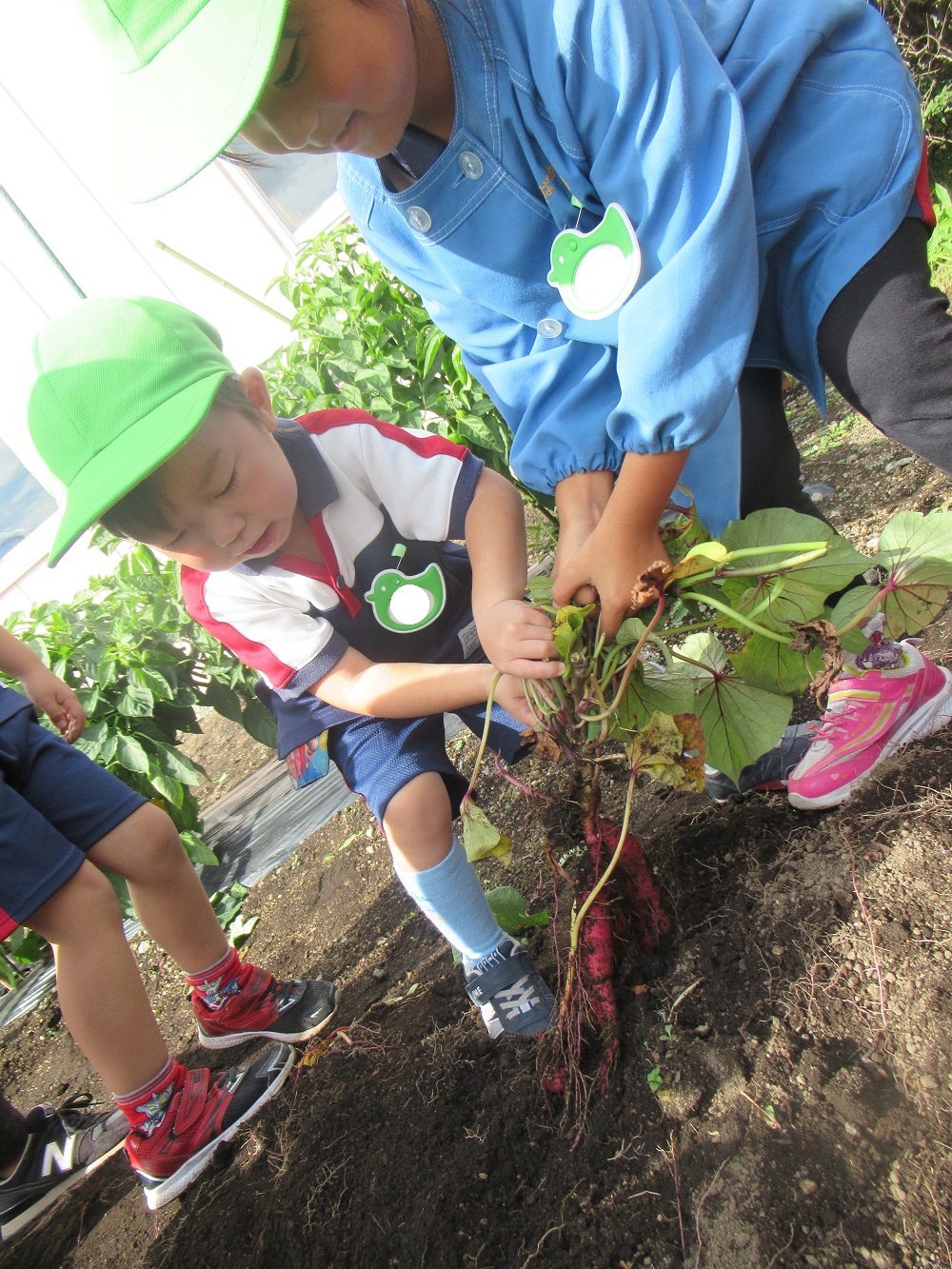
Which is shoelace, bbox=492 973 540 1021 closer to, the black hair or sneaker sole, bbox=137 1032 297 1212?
sneaker sole, bbox=137 1032 297 1212

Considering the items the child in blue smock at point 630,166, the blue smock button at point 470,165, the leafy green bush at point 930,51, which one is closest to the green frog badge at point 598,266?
the child in blue smock at point 630,166

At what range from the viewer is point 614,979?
1225mm

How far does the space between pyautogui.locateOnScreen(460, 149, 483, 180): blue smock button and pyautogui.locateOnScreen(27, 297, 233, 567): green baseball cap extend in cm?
50

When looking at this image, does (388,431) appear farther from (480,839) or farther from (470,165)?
(480,839)

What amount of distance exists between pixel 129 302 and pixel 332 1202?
152 cm

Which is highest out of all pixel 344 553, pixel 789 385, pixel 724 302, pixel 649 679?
pixel 724 302

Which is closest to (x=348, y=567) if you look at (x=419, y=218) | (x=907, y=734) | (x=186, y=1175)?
(x=419, y=218)

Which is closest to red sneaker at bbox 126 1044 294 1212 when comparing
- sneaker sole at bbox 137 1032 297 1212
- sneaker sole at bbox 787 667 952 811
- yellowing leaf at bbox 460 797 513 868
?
sneaker sole at bbox 137 1032 297 1212

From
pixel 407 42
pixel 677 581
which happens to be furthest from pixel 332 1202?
pixel 407 42

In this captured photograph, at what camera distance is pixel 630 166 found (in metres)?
1.00

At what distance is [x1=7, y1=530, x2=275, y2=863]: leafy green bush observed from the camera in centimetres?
220

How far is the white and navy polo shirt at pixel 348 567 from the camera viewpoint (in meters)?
1.51

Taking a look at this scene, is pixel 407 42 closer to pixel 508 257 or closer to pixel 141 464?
pixel 508 257

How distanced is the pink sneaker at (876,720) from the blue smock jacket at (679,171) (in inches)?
19.7
